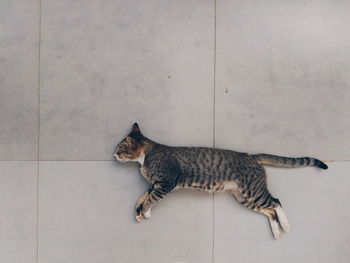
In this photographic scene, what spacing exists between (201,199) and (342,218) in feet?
2.08

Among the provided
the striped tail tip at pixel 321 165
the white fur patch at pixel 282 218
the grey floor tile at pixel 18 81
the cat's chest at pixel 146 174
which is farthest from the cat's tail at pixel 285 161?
the grey floor tile at pixel 18 81

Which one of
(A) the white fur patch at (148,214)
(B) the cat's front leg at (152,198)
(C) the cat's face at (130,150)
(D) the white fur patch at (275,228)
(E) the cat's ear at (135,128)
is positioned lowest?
(D) the white fur patch at (275,228)

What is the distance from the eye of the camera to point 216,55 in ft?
4.74

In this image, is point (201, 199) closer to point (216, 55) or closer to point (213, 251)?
point (213, 251)

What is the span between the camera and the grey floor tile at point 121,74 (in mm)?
1405

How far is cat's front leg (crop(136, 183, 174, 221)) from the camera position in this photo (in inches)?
51.4

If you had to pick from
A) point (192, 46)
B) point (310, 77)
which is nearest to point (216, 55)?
point (192, 46)

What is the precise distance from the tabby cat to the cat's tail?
0.10 feet

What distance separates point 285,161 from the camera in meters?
1.41

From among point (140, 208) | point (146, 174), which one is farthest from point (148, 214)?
point (146, 174)

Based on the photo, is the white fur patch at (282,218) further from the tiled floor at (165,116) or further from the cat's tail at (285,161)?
the cat's tail at (285,161)

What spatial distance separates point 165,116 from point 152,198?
350mm

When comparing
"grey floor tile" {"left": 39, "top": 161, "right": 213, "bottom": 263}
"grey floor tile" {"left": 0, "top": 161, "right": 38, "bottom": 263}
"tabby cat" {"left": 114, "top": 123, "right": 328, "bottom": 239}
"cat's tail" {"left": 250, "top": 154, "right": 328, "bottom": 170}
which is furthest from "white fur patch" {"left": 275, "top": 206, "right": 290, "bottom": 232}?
"grey floor tile" {"left": 0, "top": 161, "right": 38, "bottom": 263}

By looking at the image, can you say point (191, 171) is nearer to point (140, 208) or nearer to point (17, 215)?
point (140, 208)
